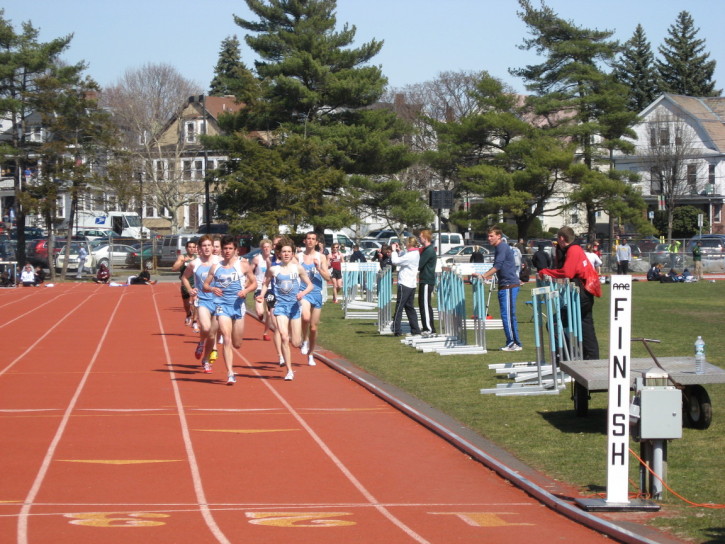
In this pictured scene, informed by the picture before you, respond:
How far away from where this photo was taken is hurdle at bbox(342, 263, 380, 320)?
26.3m

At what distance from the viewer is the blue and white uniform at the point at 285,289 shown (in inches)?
559

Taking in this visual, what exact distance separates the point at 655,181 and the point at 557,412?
65.0 meters

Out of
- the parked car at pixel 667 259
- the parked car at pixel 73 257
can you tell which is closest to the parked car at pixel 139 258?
the parked car at pixel 73 257

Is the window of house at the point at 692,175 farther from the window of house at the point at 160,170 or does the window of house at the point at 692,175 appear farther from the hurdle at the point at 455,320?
the hurdle at the point at 455,320

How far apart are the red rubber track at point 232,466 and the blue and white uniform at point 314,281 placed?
112 centimetres

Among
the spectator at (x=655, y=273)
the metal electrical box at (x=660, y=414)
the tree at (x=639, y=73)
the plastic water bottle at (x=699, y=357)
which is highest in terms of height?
the tree at (x=639, y=73)

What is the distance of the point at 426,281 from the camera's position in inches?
764

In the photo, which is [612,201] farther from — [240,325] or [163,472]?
[163,472]

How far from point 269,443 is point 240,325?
13.8 ft

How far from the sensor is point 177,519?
7328 mm

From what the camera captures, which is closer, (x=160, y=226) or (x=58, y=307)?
(x=58, y=307)

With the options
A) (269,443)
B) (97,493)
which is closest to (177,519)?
(97,493)

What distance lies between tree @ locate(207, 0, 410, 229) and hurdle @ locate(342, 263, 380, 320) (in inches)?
737

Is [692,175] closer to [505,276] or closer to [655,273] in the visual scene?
[655,273]
